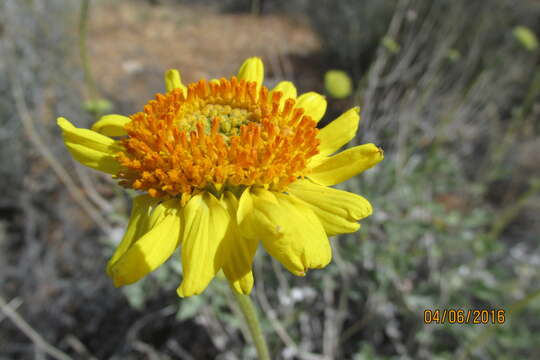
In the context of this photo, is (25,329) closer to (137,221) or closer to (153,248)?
(137,221)

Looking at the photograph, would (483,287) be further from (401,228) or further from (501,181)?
(501,181)

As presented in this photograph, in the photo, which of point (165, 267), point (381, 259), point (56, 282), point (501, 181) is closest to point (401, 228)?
point (381, 259)
